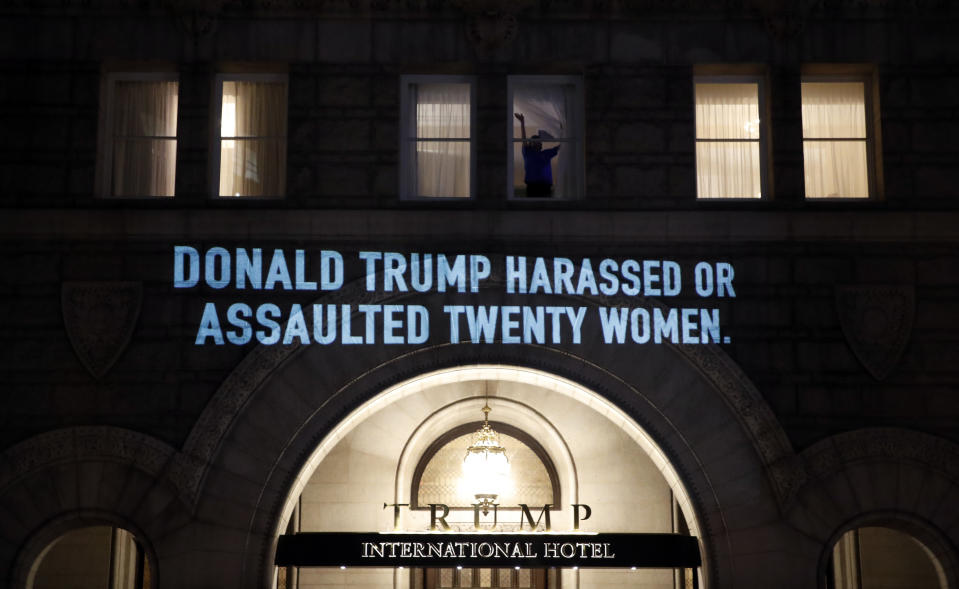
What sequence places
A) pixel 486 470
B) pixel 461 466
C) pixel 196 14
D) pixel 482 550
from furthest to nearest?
1. pixel 461 466
2. pixel 486 470
3. pixel 196 14
4. pixel 482 550

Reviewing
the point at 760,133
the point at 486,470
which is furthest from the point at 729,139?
the point at 486,470

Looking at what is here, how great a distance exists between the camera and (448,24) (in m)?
15.8

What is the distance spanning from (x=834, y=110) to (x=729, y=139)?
65.4 inches

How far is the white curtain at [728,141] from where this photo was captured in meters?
15.9

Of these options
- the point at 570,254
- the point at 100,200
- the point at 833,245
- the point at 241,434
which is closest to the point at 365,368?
the point at 241,434

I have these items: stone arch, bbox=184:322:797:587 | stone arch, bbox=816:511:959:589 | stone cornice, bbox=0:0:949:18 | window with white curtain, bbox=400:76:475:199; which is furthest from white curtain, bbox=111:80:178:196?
stone arch, bbox=816:511:959:589

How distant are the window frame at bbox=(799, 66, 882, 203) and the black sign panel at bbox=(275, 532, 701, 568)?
5417mm

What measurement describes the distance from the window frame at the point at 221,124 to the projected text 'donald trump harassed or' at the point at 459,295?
96 cm

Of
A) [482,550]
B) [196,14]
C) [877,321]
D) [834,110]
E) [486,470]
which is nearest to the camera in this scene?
[482,550]

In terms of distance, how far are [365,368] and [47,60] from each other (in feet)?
20.8

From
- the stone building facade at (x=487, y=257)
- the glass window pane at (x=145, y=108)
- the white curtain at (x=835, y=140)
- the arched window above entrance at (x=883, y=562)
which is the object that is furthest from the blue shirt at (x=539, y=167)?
the arched window above entrance at (x=883, y=562)

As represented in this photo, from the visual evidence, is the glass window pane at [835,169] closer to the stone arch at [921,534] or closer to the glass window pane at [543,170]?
the glass window pane at [543,170]

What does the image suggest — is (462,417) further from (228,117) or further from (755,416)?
(228,117)

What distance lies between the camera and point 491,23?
15.7 meters
